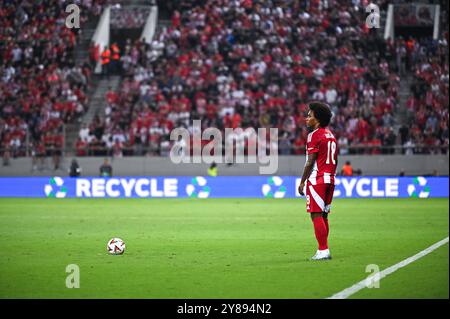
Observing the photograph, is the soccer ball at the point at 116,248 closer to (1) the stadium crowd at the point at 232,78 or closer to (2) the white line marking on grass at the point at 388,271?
(2) the white line marking on grass at the point at 388,271

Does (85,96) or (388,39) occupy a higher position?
(388,39)

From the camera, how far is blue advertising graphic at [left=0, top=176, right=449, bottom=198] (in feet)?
113

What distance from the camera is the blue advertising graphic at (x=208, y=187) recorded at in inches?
1356

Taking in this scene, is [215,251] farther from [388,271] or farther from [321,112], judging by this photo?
[388,271]

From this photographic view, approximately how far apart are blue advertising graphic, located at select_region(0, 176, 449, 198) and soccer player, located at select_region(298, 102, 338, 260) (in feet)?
68.6

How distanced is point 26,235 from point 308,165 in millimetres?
7658

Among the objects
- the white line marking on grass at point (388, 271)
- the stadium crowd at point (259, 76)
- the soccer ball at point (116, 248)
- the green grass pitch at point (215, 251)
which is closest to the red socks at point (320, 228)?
the green grass pitch at point (215, 251)

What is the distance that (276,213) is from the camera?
25.7m

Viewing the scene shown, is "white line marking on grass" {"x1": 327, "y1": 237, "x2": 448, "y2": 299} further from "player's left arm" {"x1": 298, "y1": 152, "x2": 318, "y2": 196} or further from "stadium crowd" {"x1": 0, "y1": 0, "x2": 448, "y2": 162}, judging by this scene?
"stadium crowd" {"x1": 0, "y1": 0, "x2": 448, "y2": 162}

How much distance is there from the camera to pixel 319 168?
13.1 meters

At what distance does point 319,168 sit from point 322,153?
0.77ft

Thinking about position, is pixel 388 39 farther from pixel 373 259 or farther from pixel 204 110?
pixel 373 259

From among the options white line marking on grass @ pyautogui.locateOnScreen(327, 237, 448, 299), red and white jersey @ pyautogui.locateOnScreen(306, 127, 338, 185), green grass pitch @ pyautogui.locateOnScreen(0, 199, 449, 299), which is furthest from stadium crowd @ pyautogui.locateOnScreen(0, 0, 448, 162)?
red and white jersey @ pyautogui.locateOnScreen(306, 127, 338, 185)

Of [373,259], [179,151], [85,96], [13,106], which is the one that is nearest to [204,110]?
[179,151]
